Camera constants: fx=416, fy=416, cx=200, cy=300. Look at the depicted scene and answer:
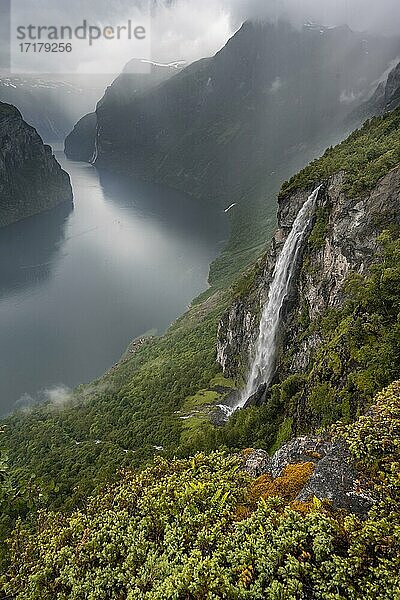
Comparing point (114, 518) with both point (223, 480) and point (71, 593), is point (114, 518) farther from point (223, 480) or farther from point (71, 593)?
point (223, 480)

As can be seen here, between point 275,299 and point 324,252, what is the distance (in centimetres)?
716

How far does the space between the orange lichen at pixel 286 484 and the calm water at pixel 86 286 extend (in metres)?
51.7

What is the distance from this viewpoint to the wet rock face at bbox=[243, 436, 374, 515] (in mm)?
8633

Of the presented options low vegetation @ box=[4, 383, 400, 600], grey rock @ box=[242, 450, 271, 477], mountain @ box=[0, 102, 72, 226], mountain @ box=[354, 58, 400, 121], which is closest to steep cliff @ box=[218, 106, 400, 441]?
grey rock @ box=[242, 450, 271, 477]

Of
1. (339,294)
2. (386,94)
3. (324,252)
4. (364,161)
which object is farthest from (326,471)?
(386,94)

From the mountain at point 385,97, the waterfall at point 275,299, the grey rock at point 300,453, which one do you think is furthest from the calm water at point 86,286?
the mountain at point 385,97

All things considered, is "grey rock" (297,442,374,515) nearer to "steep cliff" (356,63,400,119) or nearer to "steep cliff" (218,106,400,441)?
"steep cliff" (218,106,400,441)

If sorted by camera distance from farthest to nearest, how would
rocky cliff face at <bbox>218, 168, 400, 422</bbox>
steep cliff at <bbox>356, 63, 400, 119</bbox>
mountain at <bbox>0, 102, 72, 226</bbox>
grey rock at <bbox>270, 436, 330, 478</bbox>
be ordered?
mountain at <bbox>0, 102, 72, 226</bbox>
steep cliff at <bbox>356, 63, 400, 119</bbox>
rocky cliff face at <bbox>218, 168, 400, 422</bbox>
grey rock at <bbox>270, 436, 330, 478</bbox>

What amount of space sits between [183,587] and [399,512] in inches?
160

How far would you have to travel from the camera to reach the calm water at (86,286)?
63.7m

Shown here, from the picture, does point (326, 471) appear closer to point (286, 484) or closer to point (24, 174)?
point (286, 484)

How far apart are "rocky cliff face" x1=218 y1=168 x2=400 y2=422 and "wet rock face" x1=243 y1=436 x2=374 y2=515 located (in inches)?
253

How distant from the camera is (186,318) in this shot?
6988 centimetres

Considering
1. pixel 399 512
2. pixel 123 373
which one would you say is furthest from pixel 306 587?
pixel 123 373
